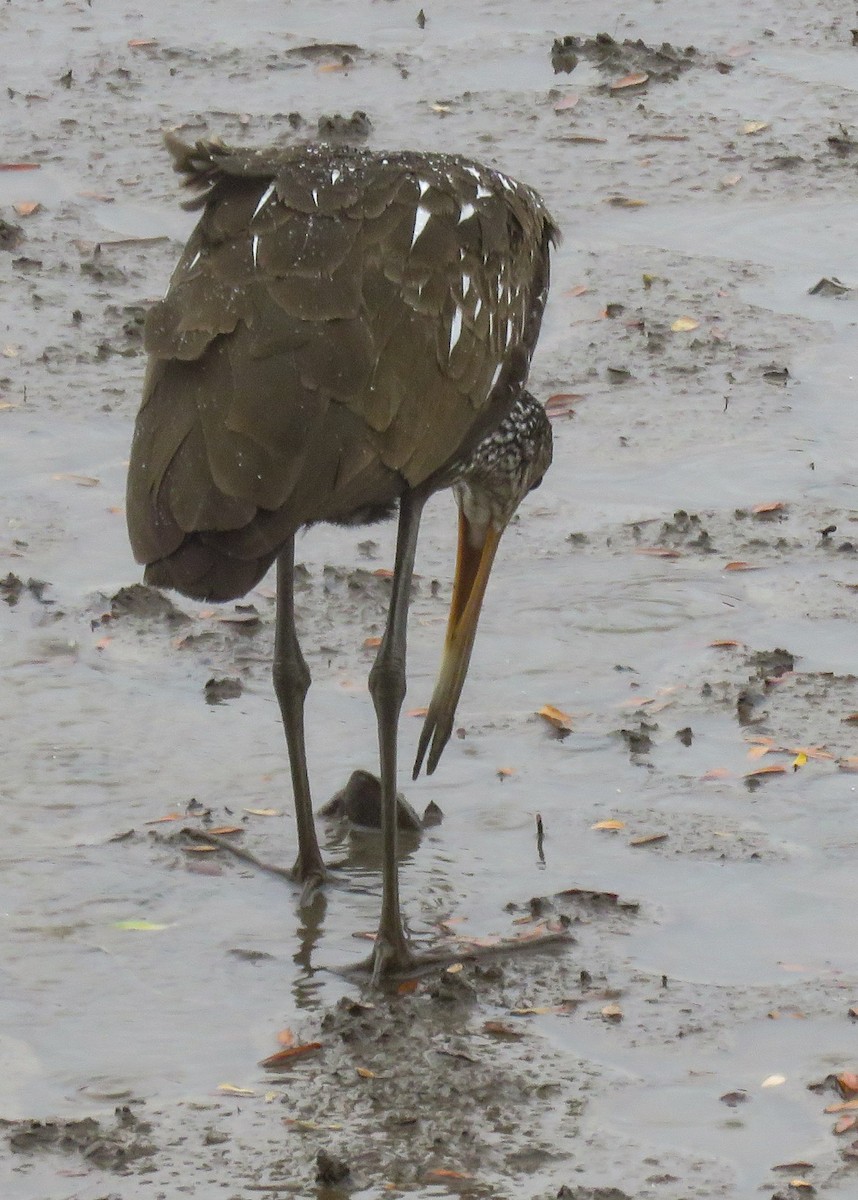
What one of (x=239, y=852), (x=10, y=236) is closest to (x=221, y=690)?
(x=239, y=852)

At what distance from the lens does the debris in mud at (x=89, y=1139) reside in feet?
14.8

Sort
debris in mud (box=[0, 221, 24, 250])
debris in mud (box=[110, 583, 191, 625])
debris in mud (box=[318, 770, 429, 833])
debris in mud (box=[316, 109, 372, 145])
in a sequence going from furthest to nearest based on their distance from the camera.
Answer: debris in mud (box=[316, 109, 372, 145]) < debris in mud (box=[0, 221, 24, 250]) < debris in mud (box=[110, 583, 191, 625]) < debris in mud (box=[318, 770, 429, 833])

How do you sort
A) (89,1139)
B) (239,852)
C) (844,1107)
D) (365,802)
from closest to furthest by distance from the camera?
1. (89,1139)
2. (844,1107)
3. (239,852)
4. (365,802)

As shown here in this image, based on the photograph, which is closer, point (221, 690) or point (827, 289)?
point (221, 690)

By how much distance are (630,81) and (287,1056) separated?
838cm

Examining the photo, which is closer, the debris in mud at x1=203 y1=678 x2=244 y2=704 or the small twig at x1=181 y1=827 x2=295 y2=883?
the small twig at x1=181 y1=827 x2=295 y2=883

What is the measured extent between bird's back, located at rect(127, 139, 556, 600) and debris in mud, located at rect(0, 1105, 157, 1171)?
1.18m

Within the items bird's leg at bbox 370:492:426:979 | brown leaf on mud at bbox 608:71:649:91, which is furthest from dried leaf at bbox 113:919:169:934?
brown leaf on mud at bbox 608:71:649:91

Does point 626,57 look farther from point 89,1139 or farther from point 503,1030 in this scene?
point 89,1139

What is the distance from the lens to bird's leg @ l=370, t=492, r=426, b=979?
5.31 meters

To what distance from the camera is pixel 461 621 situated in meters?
6.16

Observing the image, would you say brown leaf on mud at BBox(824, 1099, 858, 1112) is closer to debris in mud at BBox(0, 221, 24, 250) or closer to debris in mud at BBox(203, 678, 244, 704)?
debris in mud at BBox(203, 678, 244, 704)

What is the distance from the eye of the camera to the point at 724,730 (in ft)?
21.6

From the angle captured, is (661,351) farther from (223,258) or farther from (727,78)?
(223,258)
